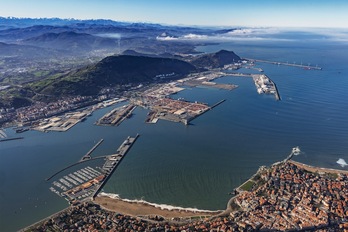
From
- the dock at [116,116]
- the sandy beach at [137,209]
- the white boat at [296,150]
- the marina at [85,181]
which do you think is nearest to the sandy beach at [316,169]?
the white boat at [296,150]

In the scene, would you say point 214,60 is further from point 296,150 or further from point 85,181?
point 85,181

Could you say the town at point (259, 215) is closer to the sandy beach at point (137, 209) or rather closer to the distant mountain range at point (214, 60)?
the sandy beach at point (137, 209)

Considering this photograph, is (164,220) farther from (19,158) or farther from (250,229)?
(19,158)

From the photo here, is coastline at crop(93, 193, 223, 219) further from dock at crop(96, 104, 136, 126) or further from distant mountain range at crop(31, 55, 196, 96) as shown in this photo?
distant mountain range at crop(31, 55, 196, 96)

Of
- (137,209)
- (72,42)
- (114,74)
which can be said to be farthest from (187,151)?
(72,42)

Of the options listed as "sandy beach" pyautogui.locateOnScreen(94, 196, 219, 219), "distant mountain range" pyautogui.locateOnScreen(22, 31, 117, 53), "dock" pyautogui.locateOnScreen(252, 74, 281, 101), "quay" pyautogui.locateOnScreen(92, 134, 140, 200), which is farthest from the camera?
"distant mountain range" pyautogui.locateOnScreen(22, 31, 117, 53)

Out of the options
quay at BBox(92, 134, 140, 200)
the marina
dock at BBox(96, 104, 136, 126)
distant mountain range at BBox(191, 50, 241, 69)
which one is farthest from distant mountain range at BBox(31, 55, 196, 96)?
the marina

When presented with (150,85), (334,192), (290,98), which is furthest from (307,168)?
(150,85)
